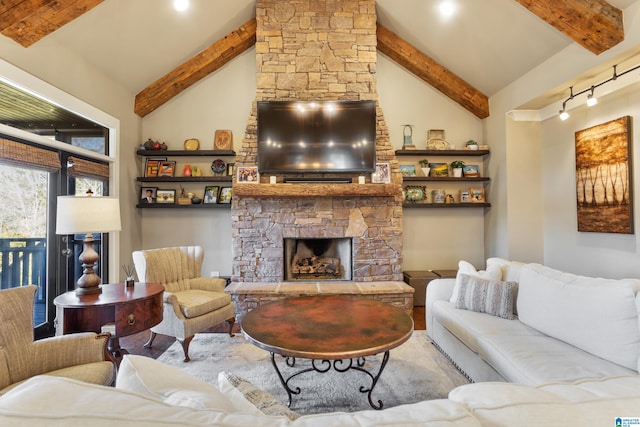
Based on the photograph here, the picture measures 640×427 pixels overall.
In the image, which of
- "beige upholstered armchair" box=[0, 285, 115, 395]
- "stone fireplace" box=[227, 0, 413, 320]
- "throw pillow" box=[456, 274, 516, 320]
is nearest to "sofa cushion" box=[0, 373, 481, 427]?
"beige upholstered armchair" box=[0, 285, 115, 395]

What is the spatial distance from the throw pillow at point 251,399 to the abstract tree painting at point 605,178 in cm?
382

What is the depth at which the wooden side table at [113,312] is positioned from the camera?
2096 mm

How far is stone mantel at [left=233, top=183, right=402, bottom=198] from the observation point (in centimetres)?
393

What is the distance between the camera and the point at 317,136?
4094 millimetres

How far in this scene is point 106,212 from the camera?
2371 millimetres

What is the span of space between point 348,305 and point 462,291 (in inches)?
39.2

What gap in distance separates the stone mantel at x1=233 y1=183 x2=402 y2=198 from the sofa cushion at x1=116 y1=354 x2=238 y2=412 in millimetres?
3173

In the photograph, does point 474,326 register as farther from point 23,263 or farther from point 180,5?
point 180,5

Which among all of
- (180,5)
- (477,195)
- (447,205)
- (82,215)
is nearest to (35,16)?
(180,5)

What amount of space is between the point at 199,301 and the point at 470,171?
414cm

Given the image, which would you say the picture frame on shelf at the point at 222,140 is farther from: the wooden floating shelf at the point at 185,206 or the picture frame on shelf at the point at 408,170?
the picture frame on shelf at the point at 408,170

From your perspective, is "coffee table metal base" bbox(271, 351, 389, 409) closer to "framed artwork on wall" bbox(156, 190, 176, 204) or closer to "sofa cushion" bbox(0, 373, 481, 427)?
"sofa cushion" bbox(0, 373, 481, 427)

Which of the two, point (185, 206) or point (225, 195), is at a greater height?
point (225, 195)

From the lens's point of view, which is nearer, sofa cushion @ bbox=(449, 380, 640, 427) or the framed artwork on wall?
sofa cushion @ bbox=(449, 380, 640, 427)
